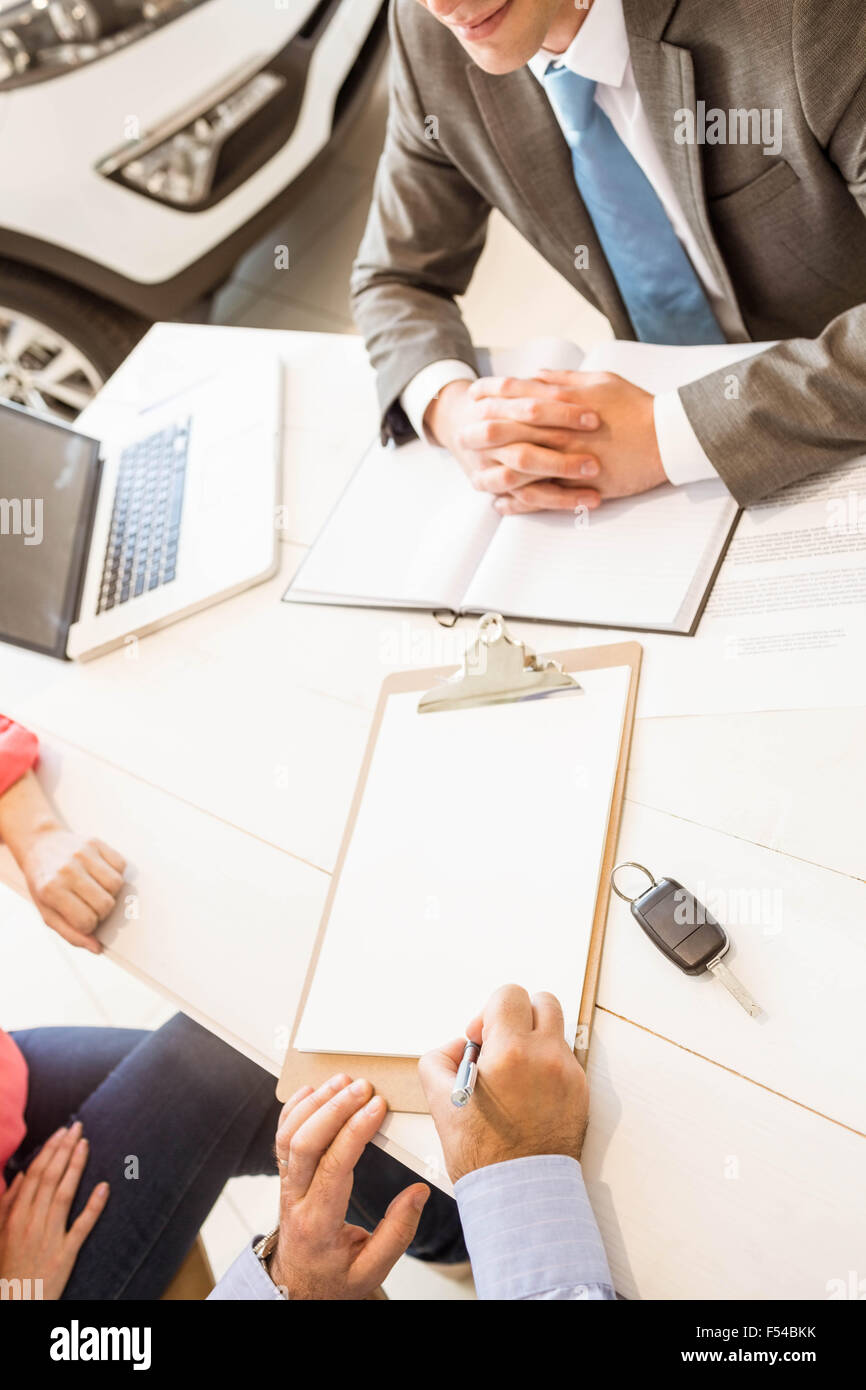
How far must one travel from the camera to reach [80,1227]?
3.29 feet

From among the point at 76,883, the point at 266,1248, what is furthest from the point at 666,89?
the point at 266,1248

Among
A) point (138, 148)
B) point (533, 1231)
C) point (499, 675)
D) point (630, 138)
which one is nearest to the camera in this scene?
point (533, 1231)

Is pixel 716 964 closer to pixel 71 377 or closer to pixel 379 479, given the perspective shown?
pixel 379 479

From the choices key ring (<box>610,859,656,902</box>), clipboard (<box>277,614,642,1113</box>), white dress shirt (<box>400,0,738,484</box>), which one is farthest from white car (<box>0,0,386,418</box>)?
key ring (<box>610,859,656,902</box>)

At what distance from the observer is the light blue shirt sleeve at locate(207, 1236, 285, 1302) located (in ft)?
2.62

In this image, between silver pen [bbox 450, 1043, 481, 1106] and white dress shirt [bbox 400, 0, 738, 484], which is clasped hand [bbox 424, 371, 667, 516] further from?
silver pen [bbox 450, 1043, 481, 1106]

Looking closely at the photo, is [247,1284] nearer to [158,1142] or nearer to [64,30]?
[158,1142]

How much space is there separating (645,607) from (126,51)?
5.74 ft

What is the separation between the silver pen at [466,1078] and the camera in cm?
69

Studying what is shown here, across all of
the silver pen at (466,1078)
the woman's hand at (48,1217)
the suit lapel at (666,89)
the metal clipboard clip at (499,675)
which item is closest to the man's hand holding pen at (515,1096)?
the silver pen at (466,1078)

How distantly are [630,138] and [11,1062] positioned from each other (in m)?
1.19

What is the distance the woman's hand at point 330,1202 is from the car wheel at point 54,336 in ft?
6.03

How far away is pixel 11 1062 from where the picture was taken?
1100mm

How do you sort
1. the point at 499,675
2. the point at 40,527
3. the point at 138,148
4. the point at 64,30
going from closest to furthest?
the point at 499,675, the point at 40,527, the point at 64,30, the point at 138,148
